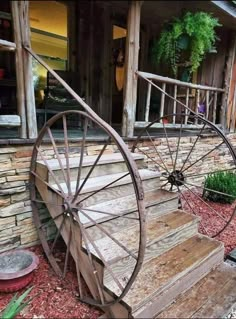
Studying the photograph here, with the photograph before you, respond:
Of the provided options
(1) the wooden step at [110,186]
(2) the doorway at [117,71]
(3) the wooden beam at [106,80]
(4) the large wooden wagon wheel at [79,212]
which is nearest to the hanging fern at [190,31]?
(4) the large wooden wagon wheel at [79,212]

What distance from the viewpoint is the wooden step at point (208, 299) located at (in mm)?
1633

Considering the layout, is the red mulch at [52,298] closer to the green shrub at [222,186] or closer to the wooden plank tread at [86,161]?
the wooden plank tread at [86,161]

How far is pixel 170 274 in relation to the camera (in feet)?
5.75

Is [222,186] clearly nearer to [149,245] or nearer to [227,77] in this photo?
[227,77]

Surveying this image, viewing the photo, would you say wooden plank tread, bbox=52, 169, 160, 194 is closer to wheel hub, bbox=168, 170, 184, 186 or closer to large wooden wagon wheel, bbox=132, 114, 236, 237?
wheel hub, bbox=168, 170, 184, 186

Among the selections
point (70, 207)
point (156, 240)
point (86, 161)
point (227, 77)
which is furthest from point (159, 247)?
point (227, 77)

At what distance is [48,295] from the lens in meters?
1.89

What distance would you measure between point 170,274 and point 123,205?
2.01ft

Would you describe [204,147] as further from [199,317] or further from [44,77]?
[199,317]

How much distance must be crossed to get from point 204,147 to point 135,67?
2146mm

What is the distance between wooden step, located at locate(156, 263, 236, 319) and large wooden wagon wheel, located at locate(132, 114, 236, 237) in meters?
0.61

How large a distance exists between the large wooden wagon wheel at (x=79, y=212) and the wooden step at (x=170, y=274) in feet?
0.33

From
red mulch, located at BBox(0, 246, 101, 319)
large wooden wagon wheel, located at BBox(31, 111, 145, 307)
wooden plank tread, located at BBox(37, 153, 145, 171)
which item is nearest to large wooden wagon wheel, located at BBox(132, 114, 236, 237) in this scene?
wooden plank tread, located at BBox(37, 153, 145, 171)

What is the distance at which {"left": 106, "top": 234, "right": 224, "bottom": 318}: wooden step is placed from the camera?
1.57 metres
